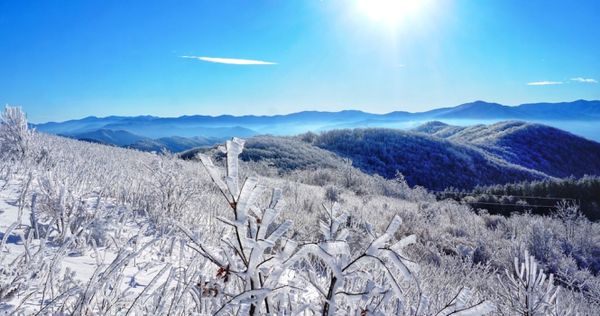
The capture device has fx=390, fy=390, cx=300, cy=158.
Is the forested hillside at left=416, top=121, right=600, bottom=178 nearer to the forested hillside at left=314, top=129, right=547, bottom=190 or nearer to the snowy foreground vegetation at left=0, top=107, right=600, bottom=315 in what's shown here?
the forested hillside at left=314, top=129, right=547, bottom=190

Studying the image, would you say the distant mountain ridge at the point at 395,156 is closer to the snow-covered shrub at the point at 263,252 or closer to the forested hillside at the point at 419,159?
the forested hillside at the point at 419,159

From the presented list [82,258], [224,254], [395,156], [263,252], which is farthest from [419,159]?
[263,252]

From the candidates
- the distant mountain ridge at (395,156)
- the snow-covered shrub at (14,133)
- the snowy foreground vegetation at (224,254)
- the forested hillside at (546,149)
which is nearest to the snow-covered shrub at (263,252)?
the snowy foreground vegetation at (224,254)

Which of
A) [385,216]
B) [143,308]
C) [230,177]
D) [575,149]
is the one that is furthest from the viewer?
[575,149]

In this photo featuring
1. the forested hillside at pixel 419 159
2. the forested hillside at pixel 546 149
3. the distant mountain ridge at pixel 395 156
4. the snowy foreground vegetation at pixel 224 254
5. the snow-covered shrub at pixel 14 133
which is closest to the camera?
the snowy foreground vegetation at pixel 224 254

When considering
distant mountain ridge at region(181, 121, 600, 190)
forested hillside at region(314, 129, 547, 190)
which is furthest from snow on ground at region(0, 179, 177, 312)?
forested hillside at region(314, 129, 547, 190)

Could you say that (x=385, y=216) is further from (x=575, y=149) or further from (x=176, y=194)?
(x=575, y=149)

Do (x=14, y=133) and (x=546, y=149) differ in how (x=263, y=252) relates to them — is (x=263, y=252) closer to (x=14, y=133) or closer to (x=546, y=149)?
(x=14, y=133)

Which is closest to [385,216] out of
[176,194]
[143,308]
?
[176,194]
